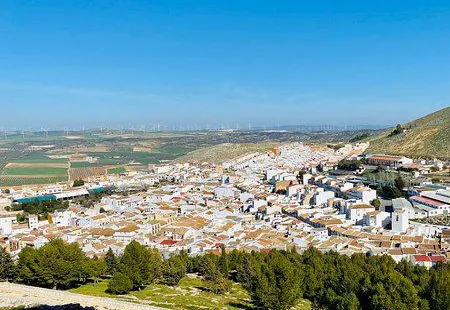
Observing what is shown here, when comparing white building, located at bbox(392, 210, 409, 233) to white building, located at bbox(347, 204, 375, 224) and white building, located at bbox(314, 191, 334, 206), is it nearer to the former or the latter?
white building, located at bbox(347, 204, 375, 224)

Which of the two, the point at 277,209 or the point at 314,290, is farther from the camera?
the point at 277,209

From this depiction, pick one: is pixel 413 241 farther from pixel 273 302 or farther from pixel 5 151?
pixel 5 151

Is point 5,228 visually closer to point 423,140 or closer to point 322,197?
point 322,197

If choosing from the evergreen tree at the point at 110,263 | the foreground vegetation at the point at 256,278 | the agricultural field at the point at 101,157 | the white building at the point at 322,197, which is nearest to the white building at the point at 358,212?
the white building at the point at 322,197

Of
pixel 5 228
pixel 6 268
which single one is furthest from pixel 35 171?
pixel 6 268

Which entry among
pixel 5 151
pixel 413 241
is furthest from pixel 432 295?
pixel 5 151

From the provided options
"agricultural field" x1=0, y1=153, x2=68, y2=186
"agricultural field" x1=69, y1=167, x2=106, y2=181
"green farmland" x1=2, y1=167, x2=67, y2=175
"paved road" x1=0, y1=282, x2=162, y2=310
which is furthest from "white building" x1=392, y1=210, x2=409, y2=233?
"green farmland" x1=2, y1=167, x2=67, y2=175
